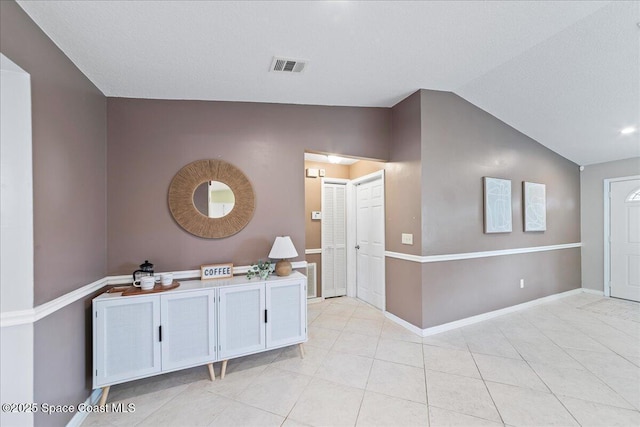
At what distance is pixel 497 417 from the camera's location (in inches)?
69.6

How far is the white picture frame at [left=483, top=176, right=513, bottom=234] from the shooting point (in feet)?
11.2

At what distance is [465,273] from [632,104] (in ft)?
8.98

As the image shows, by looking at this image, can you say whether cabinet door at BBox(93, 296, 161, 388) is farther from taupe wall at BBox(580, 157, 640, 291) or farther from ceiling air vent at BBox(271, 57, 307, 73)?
taupe wall at BBox(580, 157, 640, 291)

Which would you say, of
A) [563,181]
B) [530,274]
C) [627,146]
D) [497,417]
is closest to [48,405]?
[497,417]

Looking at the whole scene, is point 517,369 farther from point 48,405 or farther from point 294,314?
point 48,405

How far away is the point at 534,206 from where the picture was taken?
3.96 meters

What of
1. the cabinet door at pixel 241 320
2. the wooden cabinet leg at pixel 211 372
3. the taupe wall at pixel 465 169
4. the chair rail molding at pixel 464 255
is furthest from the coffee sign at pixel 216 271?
the taupe wall at pixel 465 169

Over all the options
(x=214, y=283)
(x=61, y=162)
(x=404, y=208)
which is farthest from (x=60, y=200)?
(x=404, y=208)

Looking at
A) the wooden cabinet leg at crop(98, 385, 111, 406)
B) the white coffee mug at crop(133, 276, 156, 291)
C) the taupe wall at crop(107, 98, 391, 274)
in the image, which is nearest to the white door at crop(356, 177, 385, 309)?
the taupe wall at crop(107, 98, 391, 274)

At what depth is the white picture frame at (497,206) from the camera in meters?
3.40

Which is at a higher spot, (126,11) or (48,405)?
(126,11)

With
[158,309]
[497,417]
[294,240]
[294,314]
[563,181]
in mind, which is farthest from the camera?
[563,181]

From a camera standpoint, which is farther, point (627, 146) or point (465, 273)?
→ point (627, 146)

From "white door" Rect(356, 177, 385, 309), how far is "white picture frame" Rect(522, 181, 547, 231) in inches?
84.8
